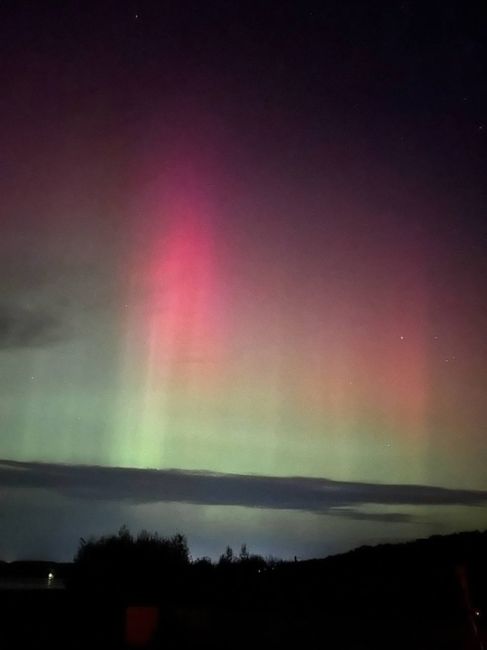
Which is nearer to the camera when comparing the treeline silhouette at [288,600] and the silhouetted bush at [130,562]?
the treeline silhouette at [288,600]

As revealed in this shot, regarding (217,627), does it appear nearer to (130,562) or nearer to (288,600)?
(288,600)

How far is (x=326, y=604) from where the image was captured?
28125 mm

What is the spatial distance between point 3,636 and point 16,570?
291 feet

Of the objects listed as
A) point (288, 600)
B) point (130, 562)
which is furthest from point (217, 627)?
point (130, 562)

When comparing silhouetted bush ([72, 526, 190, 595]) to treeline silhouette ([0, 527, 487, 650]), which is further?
silhouetted bush ([72, 526, 190, 595])

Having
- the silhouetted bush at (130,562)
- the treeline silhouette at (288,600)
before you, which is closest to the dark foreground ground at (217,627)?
the treeline silhouette at (288,600)

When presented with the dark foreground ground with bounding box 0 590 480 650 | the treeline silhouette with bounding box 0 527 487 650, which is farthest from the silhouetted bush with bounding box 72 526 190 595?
the dark foreground ground with bounding box 0 590 480 650

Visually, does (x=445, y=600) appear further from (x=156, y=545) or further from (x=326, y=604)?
(x=156, y=545)

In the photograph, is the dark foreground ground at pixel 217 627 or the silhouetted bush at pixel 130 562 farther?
the silhouetted bush at pixel 130 562

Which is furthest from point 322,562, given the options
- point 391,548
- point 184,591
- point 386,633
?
point 386,633

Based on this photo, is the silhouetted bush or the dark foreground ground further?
the silhouetted bush

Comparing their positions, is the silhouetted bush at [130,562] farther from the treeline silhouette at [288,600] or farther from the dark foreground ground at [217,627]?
the dark foreground ground at [217,627]

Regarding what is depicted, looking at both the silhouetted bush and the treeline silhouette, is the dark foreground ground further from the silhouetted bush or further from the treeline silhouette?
the silhouetted bush

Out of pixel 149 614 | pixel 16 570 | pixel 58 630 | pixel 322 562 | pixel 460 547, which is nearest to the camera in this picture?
pixel 149 614
